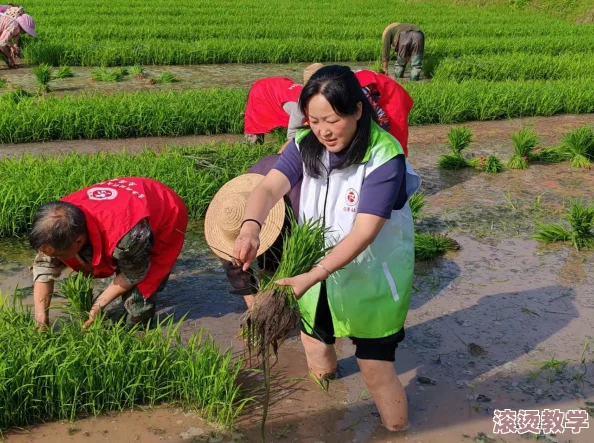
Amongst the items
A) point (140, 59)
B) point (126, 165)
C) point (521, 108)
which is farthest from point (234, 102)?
point (140, 59)

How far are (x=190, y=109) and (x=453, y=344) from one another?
15.9 ft

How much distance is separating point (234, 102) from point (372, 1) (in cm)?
1409

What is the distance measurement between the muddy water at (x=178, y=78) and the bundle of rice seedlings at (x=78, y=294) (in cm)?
663

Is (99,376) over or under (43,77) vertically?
over

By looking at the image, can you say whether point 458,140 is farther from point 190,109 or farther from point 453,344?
point 453,344

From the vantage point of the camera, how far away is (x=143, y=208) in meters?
3.35

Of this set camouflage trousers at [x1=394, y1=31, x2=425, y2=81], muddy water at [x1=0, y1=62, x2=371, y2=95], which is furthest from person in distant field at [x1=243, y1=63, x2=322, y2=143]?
camouflage trousers at [x1=394, y1=31, x2=425, y2=81]

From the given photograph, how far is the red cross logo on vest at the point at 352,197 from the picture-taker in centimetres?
265

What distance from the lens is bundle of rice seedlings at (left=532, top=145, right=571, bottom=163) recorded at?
272 inches

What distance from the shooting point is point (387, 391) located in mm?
2893

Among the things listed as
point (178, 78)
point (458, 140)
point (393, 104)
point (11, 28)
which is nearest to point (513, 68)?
point (178, 78)

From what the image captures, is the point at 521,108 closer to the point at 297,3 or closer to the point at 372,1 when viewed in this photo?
the point at 297,3

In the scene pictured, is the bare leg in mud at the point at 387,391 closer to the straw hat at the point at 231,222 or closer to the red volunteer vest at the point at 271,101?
the straw hat at the point at 231,222

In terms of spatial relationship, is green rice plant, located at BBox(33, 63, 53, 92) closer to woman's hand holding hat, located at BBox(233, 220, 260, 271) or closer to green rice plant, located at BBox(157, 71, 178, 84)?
green rice plant, located at BBox(157, 71, 178, 84)
